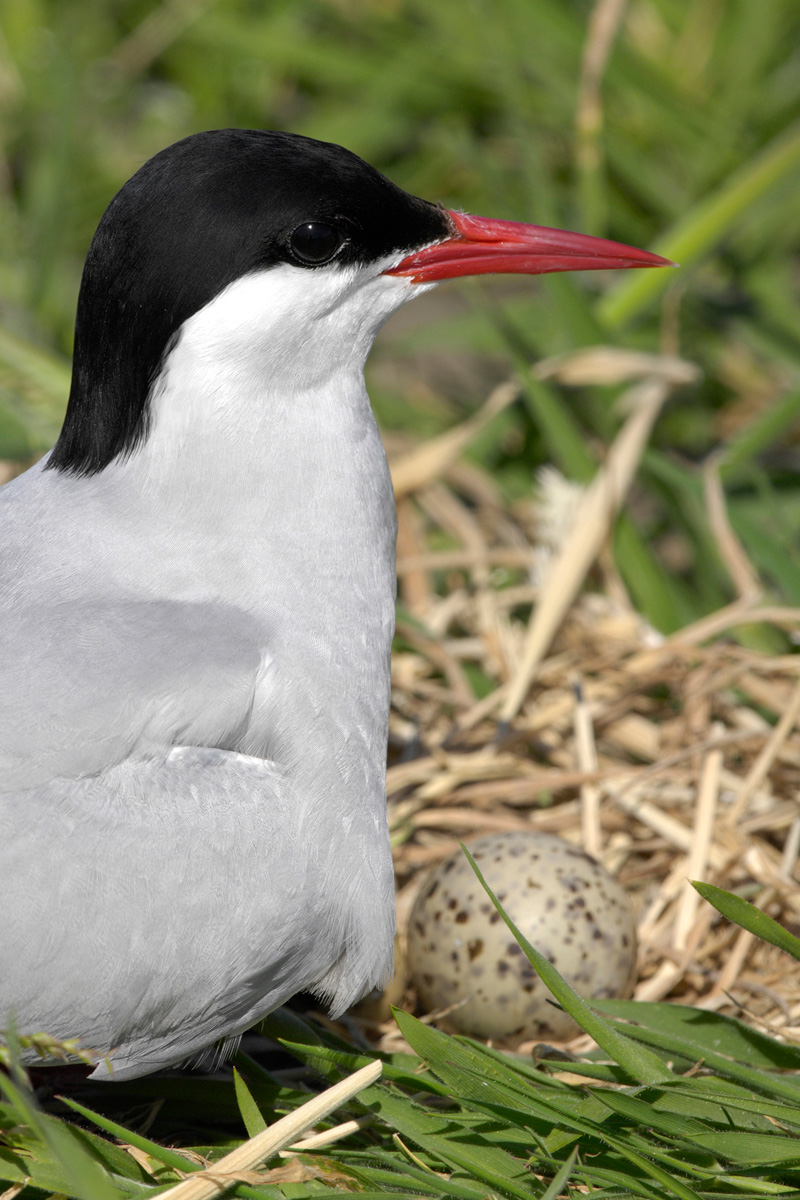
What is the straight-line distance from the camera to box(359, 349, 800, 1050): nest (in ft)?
7.46

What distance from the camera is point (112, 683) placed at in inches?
66.1

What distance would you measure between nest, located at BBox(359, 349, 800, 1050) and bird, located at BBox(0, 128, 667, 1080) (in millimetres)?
588

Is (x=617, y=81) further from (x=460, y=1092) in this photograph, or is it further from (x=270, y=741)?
(x=460, y=1092)

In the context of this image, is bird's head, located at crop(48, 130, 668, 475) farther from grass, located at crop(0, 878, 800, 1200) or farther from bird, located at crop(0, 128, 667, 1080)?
grass, located at crop(0, 878, 800, 1200)

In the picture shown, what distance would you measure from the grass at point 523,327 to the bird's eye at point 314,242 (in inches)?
43.6

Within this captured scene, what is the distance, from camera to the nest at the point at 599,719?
2.27m

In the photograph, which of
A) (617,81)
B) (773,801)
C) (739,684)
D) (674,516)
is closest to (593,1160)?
(773,801)

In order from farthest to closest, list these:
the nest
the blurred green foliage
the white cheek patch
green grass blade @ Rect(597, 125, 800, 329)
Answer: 1. green grass blade @ Rect(597, 125, 800, 329)
2. the blurred green foliage
3. the nest
4. the white cheek patch

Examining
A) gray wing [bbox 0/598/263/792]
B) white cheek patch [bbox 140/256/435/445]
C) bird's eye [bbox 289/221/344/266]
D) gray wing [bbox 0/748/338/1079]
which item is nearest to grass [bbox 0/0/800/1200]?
gray wing [bbox 0/748/338/1079]

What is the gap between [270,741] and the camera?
1774 millimetres

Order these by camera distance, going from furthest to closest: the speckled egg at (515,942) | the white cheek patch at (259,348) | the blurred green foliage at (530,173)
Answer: the blurred green foliage at (530,173) → the speckled egg at (515,942) → the white cheek patch at (259,348)

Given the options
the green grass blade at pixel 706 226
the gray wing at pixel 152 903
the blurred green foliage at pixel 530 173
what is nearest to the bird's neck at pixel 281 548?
the gray wing at pixel 152 903

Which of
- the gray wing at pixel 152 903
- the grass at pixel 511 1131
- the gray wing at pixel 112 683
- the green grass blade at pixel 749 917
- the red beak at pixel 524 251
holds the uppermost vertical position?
the red beak at pixel 524 251

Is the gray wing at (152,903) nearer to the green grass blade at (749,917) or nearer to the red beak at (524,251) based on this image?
the green grass blade at (749,917)
